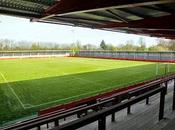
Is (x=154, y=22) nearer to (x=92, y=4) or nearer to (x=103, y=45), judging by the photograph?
(x=92, y=4)

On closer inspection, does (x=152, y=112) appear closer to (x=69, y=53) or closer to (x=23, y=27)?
(x=69, y=53)

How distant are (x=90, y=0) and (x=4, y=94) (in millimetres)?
9273

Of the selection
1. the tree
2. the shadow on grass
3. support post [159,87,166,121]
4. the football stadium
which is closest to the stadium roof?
the football stadium

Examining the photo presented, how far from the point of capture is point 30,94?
14.6m

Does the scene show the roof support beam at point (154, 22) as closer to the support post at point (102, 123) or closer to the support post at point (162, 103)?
the support post at point (162, 103)

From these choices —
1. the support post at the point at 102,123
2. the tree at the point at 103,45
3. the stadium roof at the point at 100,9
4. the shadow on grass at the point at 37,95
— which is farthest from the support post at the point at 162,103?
the tree at the point at 103,45

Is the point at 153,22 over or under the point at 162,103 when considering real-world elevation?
over

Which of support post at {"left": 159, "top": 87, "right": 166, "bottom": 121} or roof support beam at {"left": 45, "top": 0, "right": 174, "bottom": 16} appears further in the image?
roof support beam at {"left": 45, "top": 0, "right": 174, "bottom": 16}

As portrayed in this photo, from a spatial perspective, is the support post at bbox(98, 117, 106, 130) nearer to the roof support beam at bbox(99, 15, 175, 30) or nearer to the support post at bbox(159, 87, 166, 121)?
the support post at bbox(159, 87, 166, 121)

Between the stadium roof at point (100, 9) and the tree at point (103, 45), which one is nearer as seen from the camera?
the stadium roof at point (100, 9)

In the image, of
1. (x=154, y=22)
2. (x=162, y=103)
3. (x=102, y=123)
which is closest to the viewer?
(x=102, y=123)

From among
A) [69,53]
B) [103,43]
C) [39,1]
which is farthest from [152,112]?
[103,43]

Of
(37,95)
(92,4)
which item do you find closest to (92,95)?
(37,95)

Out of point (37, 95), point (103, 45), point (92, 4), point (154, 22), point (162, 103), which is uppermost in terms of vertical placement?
point (92, 4)
